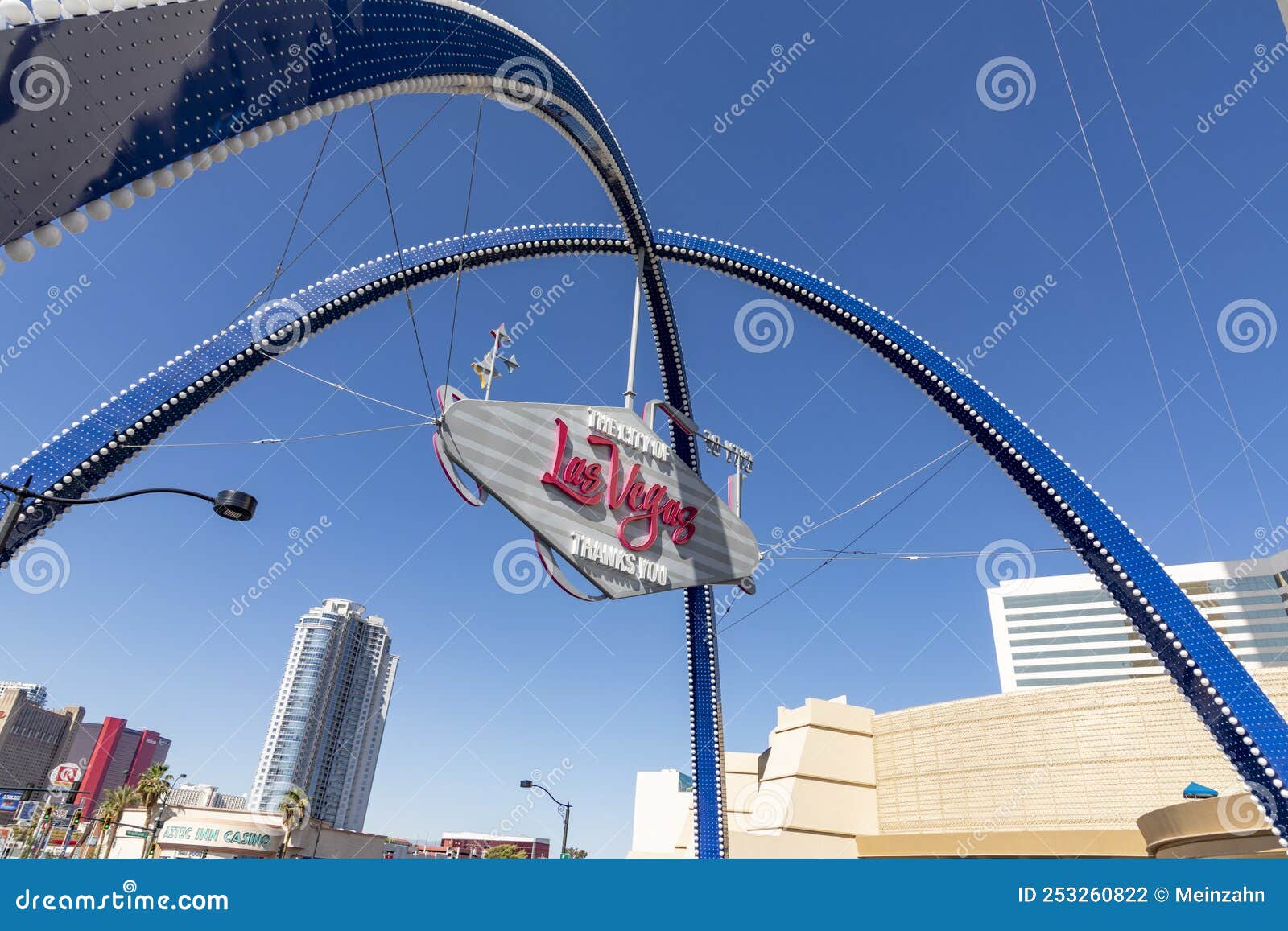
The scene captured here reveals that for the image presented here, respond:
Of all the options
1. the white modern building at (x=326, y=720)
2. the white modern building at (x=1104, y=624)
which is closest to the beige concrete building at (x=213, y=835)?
the white modern building at (x=326, y=720)

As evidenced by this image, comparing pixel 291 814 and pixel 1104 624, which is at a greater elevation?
pixel 1104 624

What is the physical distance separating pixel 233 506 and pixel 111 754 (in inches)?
6360

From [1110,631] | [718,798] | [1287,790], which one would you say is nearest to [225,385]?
[718,798]

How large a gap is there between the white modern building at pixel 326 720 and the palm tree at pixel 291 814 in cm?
5550

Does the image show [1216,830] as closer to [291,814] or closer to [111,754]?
[291,814]

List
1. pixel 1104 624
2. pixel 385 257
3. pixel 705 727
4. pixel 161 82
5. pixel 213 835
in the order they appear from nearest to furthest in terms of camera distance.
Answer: pixel 161 82, pixel 385 257, pixel 705 727, pixel 213 835, pixel 1104 624

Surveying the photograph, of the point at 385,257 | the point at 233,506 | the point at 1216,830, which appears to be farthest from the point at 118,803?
the point at 1216,830

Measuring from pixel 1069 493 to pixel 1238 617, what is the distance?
12528 cm

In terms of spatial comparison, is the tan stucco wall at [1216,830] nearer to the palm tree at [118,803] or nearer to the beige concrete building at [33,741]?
the palm tree at [118,803]

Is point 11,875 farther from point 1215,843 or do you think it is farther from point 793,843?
point 793,843

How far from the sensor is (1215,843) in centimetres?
1761

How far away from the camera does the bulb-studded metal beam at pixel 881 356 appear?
44.9 ft

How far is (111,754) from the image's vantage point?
418 ft

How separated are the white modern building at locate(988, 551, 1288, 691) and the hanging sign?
11147 centimetres
